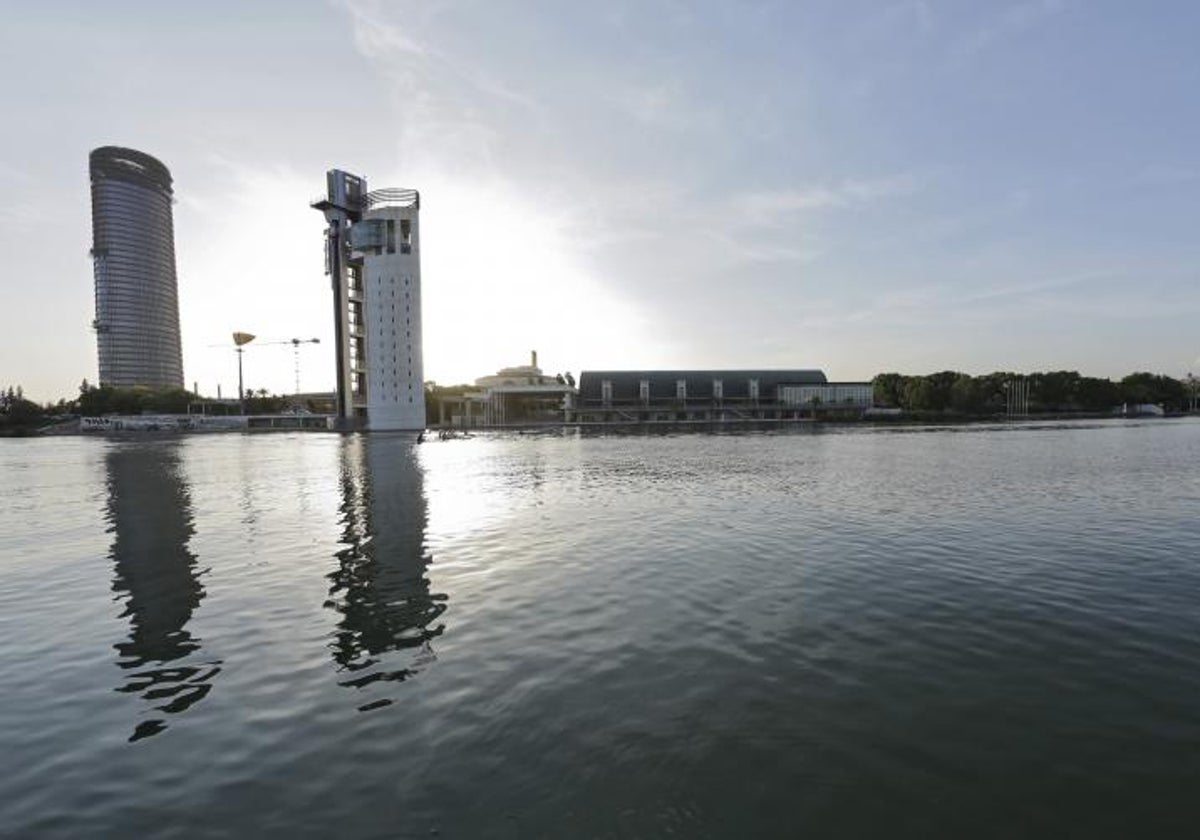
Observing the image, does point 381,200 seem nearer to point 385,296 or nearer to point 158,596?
point 385,296

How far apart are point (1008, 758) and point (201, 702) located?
1341cm

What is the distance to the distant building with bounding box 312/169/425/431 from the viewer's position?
163125 millimetres

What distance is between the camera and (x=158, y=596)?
18766 millimetres

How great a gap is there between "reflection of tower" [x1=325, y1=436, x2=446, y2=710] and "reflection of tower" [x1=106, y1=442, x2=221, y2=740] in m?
2.94

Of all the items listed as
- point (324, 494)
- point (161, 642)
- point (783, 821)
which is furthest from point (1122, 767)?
point (324, 494)

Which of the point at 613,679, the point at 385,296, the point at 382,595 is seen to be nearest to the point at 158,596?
the point at 382,595

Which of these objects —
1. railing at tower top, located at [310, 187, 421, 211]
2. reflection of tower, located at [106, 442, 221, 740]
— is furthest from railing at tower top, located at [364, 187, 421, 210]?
reflection of tower, located at [106, 442, 221, 740]

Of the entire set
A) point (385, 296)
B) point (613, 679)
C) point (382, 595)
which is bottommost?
point (382, 595)

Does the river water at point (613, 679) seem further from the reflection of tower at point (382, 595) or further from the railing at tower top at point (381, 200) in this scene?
the railing at tower top at point (381, 200)

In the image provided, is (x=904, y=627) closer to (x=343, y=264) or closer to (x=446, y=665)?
(x=446, y=665)

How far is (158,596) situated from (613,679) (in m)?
14.9

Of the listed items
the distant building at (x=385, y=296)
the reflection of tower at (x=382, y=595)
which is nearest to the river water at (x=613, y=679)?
the reflection of tower at (x=382, y=595)

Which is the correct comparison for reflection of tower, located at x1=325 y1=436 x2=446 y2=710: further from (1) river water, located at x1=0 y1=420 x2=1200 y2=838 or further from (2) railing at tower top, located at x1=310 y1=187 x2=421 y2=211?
(2) railing at tower top, located at x1=310 y1=187 x2=421 y2=211

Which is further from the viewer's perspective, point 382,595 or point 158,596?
point 158,596
